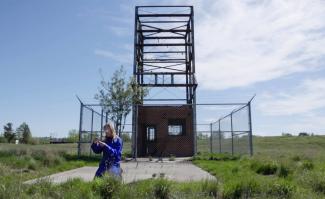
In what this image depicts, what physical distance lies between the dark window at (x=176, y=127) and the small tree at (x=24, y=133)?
4176 centimetres

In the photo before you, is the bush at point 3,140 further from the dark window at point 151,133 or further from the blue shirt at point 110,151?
the blue shirt at point 110,151

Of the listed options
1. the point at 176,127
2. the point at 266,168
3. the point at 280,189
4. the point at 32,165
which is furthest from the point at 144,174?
the point at 176,127

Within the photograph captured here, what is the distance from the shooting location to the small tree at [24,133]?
63.9 metres

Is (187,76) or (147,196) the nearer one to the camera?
(147,196)

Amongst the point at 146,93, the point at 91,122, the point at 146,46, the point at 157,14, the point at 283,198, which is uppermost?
the point at 157,14

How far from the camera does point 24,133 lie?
222 ft

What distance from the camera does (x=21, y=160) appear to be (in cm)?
1269

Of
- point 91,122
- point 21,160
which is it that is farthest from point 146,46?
point 21,160

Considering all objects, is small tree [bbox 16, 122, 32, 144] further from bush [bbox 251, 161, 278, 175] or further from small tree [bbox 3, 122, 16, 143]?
bush [bbox 251, 161, 278, 175]

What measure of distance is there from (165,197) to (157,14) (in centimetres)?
2264

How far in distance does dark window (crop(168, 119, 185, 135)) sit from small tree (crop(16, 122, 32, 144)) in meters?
41.8

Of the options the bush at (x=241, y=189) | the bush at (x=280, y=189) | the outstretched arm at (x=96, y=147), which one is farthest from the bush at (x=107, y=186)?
the bush at (x=280, y=189)

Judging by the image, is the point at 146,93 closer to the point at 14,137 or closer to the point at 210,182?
the point at 210,182

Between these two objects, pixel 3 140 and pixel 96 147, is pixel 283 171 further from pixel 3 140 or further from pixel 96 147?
pixel 3 140
